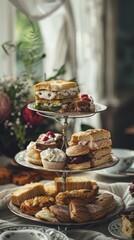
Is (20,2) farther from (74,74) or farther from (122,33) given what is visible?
(122,33)

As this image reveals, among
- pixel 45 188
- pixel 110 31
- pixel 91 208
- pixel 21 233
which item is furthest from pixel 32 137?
pixel 110 31

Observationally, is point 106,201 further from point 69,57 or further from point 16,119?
point 69,57

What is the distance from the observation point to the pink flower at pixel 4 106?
227 centimetres

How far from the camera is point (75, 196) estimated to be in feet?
6.25

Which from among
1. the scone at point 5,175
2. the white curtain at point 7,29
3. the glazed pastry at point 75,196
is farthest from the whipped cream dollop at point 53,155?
the white curtain at point 7,29

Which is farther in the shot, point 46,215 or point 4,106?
point 4,106

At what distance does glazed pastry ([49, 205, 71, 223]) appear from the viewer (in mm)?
1812

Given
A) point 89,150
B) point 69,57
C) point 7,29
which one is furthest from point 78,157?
point 69,57

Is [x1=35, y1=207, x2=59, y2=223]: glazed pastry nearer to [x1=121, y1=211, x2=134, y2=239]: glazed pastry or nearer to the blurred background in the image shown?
[x1=121, y1=211, x2=134, y2=239]: glazed pastry

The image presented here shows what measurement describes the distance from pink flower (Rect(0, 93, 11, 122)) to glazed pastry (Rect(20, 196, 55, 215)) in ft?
1.51

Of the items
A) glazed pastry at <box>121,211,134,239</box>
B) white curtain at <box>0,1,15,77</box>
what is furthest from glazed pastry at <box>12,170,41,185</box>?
white curtain at <box>0,1,15,77</box>

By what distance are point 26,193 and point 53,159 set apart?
6.5 inches

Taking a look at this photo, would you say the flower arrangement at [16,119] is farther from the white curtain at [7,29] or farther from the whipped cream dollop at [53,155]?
the white curtain at [7,29]

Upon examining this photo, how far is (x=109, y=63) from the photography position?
4.74 meters
